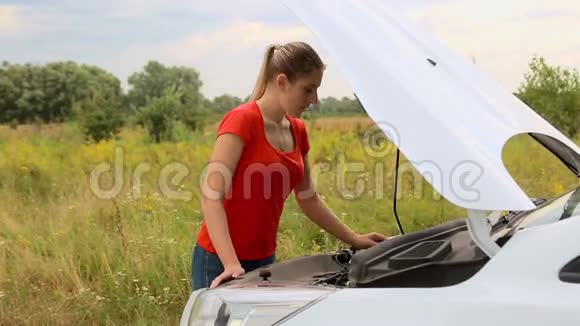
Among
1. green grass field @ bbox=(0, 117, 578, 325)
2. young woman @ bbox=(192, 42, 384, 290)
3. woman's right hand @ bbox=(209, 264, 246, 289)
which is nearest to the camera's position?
woman's right hand @ bbox=(209, 264, 246, 289)

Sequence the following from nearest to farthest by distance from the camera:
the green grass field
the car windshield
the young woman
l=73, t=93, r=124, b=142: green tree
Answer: the car windshield < the young woman < the green grass field < l=73, t=93, r=124, b=142: green tree

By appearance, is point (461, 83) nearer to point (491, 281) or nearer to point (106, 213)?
point (491, 281)

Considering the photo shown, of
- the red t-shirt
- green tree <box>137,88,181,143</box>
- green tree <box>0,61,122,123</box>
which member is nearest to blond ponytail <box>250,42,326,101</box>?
the red t-shirt

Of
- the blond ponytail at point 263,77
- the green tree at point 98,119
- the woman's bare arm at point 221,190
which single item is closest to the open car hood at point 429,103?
the blond ponytail at point 263,77

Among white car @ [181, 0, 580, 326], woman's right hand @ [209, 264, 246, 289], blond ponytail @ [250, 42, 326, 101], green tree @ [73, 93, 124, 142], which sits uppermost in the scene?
green tree @ [73, 93, 124, 142]

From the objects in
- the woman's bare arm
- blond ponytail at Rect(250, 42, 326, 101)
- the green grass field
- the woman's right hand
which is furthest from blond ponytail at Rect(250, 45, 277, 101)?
the green grass field

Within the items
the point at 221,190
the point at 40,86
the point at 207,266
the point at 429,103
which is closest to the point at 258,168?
the point at 221,190

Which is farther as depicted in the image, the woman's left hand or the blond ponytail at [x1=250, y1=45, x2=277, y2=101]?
the woman's left hand

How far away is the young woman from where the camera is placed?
7.77 feet

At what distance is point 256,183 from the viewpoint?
2473mm

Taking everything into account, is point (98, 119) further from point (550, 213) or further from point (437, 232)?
point (550, 213)

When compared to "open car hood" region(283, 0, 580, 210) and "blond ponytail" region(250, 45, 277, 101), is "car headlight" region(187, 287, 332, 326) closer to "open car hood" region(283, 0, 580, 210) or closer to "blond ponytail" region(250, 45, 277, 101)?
"open car hood" region(283, 0, 580, 210)

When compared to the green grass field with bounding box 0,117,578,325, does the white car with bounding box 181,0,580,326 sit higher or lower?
higher

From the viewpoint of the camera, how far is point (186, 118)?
63.2 feet
